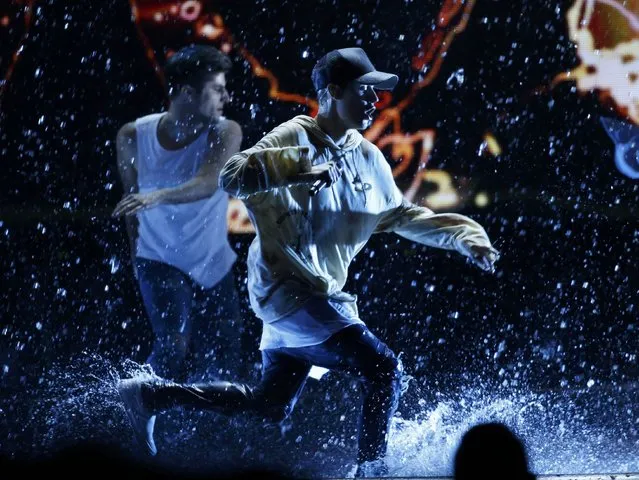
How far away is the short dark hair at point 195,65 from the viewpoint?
532cm

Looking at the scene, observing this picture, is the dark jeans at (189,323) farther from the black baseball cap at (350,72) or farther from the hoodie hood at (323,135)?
the black baseball cap at (350,72)

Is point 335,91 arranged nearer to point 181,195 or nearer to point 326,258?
point 326,258

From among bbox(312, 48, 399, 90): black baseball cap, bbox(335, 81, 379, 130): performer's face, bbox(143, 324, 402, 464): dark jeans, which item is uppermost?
bbox(312, 48, 399, 90): black baseball cap

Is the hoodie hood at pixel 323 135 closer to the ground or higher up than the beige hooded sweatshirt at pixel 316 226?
higher up

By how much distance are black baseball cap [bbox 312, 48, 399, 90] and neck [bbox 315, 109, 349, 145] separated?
12 centimetres

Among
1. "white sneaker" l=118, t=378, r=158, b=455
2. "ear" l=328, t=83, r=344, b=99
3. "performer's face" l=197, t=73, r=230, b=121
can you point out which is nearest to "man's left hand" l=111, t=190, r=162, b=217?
"performer's face" l=197, t=73, r=230, b=121

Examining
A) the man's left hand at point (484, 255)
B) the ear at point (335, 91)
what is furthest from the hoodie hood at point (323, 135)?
the man's left hand at point (484, 255)

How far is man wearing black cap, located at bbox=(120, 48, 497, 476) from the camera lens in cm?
345

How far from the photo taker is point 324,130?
360 cm

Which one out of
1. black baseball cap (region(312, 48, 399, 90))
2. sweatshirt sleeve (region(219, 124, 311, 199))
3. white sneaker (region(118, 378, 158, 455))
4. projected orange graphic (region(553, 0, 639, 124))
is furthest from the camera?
projected orange graphic (region(553, 0, 639, 124))

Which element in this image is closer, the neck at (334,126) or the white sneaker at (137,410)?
the neck at (334,126)

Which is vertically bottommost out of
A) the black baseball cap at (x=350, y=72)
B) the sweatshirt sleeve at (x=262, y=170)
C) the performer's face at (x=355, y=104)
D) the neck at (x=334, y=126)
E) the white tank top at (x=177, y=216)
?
the white tank top at (x=177, y=216)

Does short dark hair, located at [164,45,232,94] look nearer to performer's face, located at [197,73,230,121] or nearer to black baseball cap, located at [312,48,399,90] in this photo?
performer's face, located at [197,73,230,121]

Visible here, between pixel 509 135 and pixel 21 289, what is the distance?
329 cm
